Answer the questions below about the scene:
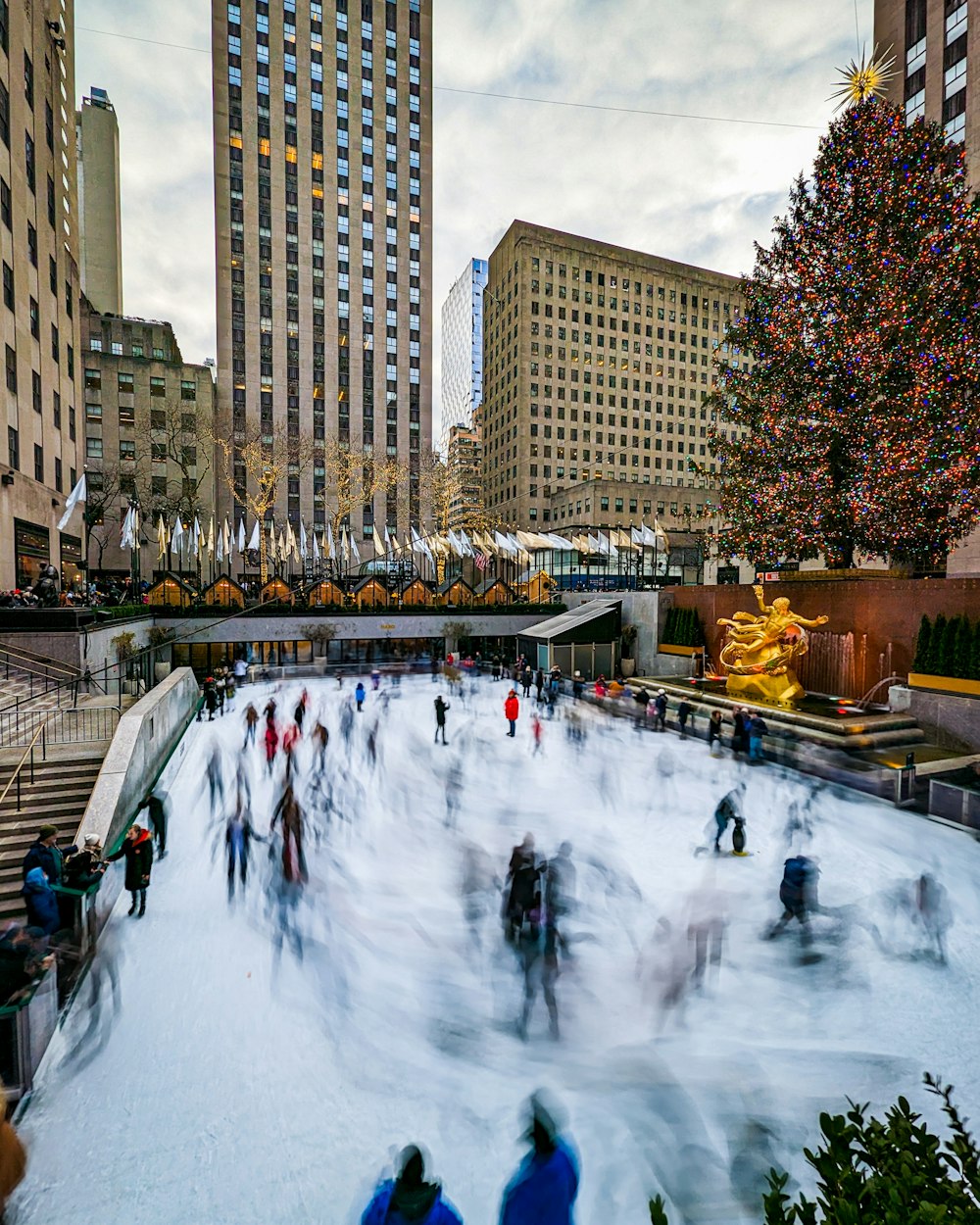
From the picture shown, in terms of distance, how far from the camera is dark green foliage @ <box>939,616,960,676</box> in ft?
50.2

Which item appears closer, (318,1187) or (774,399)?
(318,1187)

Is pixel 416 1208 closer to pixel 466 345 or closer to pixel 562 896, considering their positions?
pixel 562 896

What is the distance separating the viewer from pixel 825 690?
1947cm

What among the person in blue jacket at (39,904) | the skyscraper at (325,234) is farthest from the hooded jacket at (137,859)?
the skyscraper at (325,234)

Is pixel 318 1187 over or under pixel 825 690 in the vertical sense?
under

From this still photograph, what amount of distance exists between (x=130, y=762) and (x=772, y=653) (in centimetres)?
1761

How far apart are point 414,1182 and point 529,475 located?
252ft

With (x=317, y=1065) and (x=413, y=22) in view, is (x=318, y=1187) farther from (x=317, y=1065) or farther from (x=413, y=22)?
(x=413, y=22)

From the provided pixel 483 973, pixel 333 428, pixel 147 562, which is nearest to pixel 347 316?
pixel 333 428

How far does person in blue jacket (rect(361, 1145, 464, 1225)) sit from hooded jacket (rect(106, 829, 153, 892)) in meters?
6.14

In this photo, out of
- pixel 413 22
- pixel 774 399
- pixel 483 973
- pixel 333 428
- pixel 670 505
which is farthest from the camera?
pixel 670 505

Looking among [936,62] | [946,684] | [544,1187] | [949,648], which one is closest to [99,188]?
[936,62]

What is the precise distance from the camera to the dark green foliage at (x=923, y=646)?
52.6 feet

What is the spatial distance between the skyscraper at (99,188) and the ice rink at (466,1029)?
13972 centimetres
